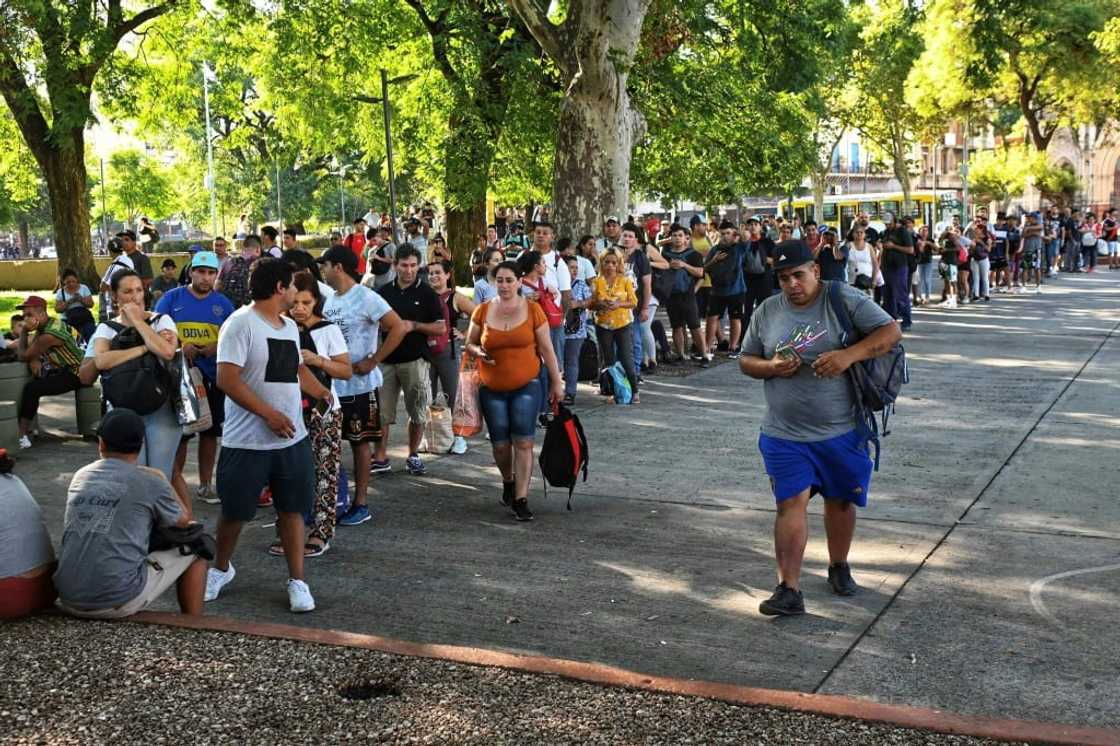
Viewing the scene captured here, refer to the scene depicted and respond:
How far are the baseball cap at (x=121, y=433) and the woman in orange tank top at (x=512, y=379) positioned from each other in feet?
9.96

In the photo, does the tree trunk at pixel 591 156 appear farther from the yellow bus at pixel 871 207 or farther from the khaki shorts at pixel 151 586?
the yellow bus at pixel 871 207

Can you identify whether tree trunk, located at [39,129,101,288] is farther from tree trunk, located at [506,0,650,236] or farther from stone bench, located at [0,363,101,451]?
stone bench, located at [0,363,101,451]

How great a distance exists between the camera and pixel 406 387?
1003cm

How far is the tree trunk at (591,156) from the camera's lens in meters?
18.1

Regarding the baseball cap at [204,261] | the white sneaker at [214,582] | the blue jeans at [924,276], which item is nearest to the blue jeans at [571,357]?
the baseball cap at [204,261]

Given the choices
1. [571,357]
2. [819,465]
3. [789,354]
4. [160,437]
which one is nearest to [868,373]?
[789,354]

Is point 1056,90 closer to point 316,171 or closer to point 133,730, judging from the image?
point 316,171

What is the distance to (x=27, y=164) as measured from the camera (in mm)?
33125

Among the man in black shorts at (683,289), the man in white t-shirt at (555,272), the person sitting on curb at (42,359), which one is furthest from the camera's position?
the man in black shorts at (683,289)

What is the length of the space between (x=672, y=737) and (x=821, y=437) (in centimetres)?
218

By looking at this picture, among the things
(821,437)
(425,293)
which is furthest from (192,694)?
(425,293)

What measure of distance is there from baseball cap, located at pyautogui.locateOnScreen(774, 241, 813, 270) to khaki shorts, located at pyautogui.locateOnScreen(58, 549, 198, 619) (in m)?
3.11

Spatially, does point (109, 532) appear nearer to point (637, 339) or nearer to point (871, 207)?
point (637, 339)

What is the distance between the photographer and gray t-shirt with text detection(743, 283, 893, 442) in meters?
6.41
